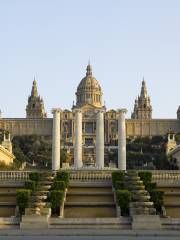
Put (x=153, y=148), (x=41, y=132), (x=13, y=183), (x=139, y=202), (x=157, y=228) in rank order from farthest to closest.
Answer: (x=41, y=132) → (x=153, y=148) → (x=13, y=183) → (x=139, y=202) → (x=157, y=228)

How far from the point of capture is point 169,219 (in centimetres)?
3188

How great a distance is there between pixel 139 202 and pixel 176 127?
512 feet

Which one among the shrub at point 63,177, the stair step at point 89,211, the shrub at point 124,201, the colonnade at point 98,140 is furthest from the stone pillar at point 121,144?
the shrub at point 124,201

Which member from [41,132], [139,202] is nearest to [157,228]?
[139,202]

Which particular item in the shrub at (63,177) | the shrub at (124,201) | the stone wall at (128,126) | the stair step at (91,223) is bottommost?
the stair step at (91,223)

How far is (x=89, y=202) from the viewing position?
37.3m

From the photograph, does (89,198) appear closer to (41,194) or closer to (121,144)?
(41,194)

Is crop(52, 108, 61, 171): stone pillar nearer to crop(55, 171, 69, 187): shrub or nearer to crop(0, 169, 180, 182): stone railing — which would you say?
crop(0, 169, 180, 182): stone railing

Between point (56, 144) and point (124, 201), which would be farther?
point (56, 144)

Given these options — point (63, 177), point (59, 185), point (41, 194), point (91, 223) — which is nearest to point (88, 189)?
point (63, 177)

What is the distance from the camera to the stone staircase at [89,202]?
1388 inches

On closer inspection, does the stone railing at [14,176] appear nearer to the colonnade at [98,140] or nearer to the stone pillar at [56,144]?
the stone pillar at [56,144]

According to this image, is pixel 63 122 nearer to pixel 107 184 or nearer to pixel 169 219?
pixel 107 184

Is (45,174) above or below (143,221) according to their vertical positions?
above
